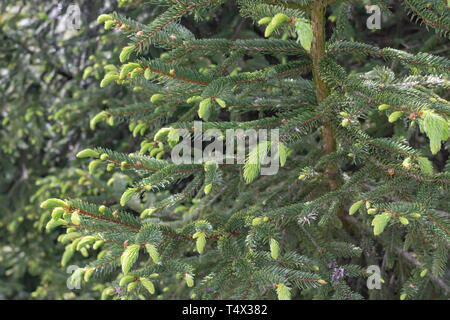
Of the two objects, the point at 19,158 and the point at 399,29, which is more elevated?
the point at 399,29

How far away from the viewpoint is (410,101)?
166 centimetres

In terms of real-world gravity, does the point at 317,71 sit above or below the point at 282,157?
above

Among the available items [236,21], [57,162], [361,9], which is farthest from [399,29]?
[57,162]

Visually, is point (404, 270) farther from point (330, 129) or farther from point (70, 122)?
point (70, 122)

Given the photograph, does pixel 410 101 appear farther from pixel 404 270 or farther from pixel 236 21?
pixel 236 21

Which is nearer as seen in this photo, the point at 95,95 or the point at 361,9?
the point at 361,9

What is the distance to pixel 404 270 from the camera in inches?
116

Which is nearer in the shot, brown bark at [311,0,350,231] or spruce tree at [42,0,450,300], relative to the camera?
spruce tree at [42,0,450,300]

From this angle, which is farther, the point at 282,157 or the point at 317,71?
the point at 317,71

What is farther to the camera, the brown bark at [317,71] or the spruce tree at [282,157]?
the brown bark at [317,71]

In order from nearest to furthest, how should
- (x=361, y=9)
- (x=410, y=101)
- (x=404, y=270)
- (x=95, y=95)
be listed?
(x=410, y=101) < (x=404, y=270) < (x=361, y=9) < (x=95, y=95)

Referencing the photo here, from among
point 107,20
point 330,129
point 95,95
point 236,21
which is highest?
point 107,20
